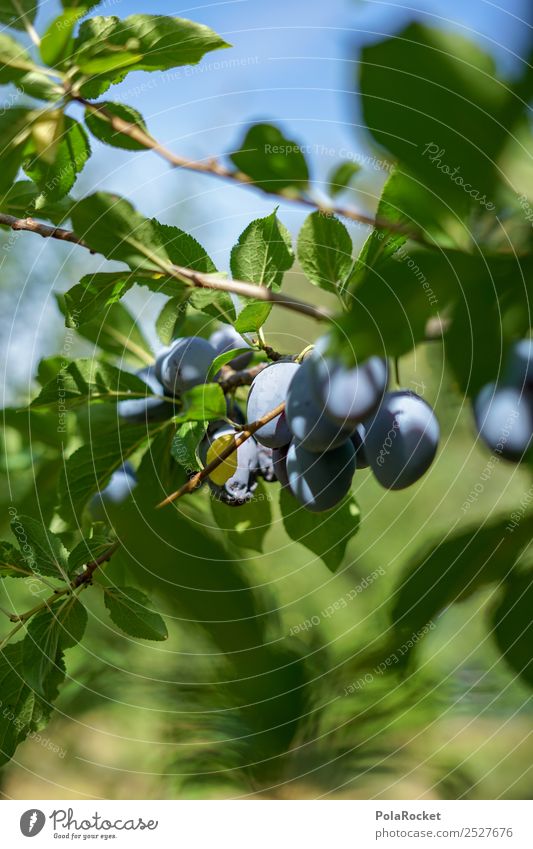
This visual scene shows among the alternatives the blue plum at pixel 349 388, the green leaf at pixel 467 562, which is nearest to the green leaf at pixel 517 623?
the green leaf at pixel 467 562

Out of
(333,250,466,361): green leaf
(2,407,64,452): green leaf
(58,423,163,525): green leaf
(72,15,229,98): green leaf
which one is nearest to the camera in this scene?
(333,250,466,361): green leaf

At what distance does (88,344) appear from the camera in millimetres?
578

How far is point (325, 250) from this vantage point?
0.35 metres

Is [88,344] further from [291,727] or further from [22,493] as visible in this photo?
[291,727]

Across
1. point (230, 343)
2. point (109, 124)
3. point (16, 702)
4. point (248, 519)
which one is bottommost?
point (16, 702)

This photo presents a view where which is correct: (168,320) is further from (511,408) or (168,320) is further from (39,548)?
(511,408)

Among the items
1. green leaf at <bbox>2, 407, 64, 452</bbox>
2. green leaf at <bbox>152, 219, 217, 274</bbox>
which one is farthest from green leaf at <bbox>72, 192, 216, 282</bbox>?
green leaf at <bbox>2, 407, 64, 452</bbox>

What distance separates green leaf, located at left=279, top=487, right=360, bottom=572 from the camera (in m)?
0.45

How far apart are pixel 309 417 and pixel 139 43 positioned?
0.22 metres

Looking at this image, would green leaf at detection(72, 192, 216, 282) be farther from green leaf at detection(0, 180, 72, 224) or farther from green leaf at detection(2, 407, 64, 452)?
green leaf at detection(2, 407, 64, 452)

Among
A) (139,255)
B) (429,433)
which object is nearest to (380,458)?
(429,433)

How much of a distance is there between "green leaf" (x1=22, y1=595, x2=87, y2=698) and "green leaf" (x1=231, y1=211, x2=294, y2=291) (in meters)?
0.20

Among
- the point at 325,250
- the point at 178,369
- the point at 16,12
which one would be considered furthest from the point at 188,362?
the point at 16,12

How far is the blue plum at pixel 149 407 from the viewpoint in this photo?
18.2 inches
